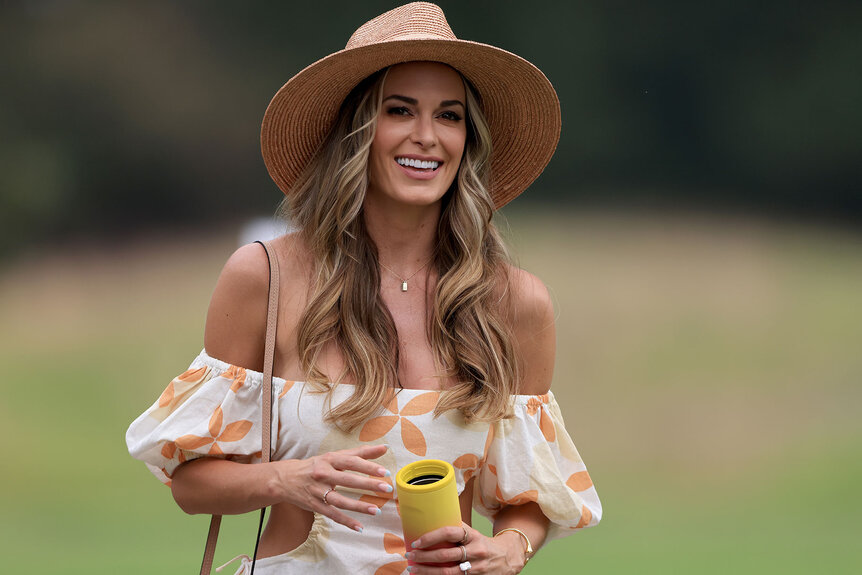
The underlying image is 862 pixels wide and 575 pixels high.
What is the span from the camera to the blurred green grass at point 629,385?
419 cm

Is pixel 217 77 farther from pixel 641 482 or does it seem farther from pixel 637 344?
pixel 641 482

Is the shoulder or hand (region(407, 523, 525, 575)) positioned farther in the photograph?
the shoulder

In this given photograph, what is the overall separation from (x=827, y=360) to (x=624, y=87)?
61.0 inches

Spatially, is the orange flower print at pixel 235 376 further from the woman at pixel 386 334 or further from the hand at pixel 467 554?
the hand at pixel 467 554

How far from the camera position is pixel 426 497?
5.54 feet

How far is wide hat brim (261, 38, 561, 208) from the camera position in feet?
7.07

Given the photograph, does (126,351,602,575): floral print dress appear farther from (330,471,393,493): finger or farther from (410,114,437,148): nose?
(410,114,437,148): nose

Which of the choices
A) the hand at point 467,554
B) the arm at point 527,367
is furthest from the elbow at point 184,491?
the arm at point 527,367

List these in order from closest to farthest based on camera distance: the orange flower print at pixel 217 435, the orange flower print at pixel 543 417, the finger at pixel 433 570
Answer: the finger at pixel 433 570 → the orange flower print at pixel 217 435 → the orange flower print at pixel 543 417

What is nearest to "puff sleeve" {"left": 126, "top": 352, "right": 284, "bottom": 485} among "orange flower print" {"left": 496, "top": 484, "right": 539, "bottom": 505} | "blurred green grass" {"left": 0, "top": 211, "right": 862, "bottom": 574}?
"orange flower print" {"left": 496, "top": 484, "right": 539, "bottom": 505}

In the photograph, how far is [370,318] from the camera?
7.10ft

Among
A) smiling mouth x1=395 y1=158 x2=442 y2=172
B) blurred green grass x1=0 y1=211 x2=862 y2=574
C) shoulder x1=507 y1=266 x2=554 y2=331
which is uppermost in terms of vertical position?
smiling mouth x1=395 y1=158 x2=442 y2=172

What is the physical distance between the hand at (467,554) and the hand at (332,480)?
0.11 metres

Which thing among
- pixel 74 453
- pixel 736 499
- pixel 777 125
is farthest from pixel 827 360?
pixel 74 453
